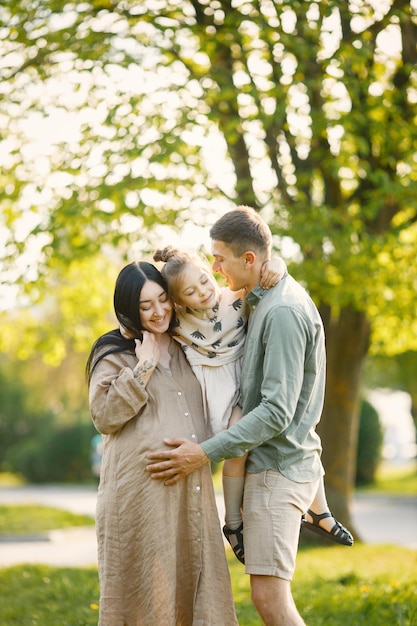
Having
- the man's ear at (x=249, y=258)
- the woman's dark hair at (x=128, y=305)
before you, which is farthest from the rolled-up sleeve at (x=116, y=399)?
the man's ear at (x=249, y=258)

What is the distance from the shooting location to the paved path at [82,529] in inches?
468

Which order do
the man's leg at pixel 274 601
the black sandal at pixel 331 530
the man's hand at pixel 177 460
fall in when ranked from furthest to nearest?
the black sandal at pixel 331 530 < the man's hand at pixel 177 460 < the man's leg at pixel 274 601

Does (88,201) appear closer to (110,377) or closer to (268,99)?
(268,99)

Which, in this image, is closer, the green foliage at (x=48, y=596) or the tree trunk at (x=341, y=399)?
the green foliage at (x=48, y=596)

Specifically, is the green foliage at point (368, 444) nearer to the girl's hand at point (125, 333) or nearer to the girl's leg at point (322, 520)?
the girl's leg at point (322, 520)

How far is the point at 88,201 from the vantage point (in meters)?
9.17

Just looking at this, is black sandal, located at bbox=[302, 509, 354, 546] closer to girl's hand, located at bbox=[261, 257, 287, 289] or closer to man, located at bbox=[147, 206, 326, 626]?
man, located at bbox=[147, 206, 326, 626]

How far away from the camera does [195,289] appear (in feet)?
13.8

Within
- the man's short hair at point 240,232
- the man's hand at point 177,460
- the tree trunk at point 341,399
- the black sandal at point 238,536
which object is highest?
the man's short hair at point 240,232

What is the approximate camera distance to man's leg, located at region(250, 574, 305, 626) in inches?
156

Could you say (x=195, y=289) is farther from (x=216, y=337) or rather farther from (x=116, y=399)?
(x=116, y=399)

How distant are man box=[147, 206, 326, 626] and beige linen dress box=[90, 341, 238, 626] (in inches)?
4.8

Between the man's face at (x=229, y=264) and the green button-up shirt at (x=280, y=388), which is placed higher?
the man's face at (x=229, y=264)

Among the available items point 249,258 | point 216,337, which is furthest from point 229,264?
point 216,337
